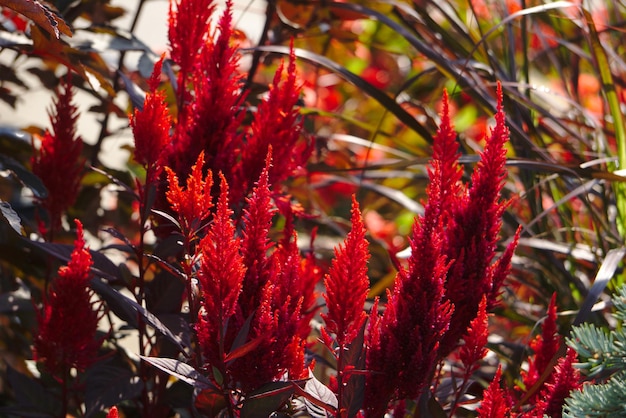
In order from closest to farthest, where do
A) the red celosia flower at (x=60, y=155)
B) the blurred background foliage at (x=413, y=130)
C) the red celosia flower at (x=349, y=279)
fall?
the red celosia flower at (x=349, y=279) → the red celosia flower at (x=60, y=155) → the blurred background foliage at (x=413, y=130)

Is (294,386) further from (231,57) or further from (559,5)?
(559,5)

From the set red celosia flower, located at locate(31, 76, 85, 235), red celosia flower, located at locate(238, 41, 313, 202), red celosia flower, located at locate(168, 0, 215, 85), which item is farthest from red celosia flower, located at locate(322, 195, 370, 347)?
red celosia flower, located at locate(31, 76, 85, 235)

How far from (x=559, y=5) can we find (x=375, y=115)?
1.52 metres

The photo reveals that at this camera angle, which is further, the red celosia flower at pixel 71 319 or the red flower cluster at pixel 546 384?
the red celosia flower at pixel 71 319

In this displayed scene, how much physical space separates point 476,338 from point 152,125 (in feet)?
1.28

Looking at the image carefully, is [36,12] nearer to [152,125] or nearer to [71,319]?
[152,125]

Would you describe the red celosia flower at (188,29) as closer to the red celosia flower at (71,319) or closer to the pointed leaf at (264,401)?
the red celosia flower at (71,319)

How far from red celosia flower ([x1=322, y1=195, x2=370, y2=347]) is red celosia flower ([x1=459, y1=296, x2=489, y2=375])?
4.8 inches

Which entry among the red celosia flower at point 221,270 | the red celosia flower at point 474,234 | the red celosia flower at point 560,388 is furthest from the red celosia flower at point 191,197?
the red celosia flower at point 560,388

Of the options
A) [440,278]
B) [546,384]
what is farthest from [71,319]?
[546,384]

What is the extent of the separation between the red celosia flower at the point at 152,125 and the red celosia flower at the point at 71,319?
0.35 ft

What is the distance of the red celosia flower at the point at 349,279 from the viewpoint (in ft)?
2.46

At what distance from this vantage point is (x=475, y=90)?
128 centimetres

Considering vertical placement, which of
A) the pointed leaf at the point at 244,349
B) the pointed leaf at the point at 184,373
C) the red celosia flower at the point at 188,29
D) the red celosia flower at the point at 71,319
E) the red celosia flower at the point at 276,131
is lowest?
the pointed leaf at the point at 184,373
